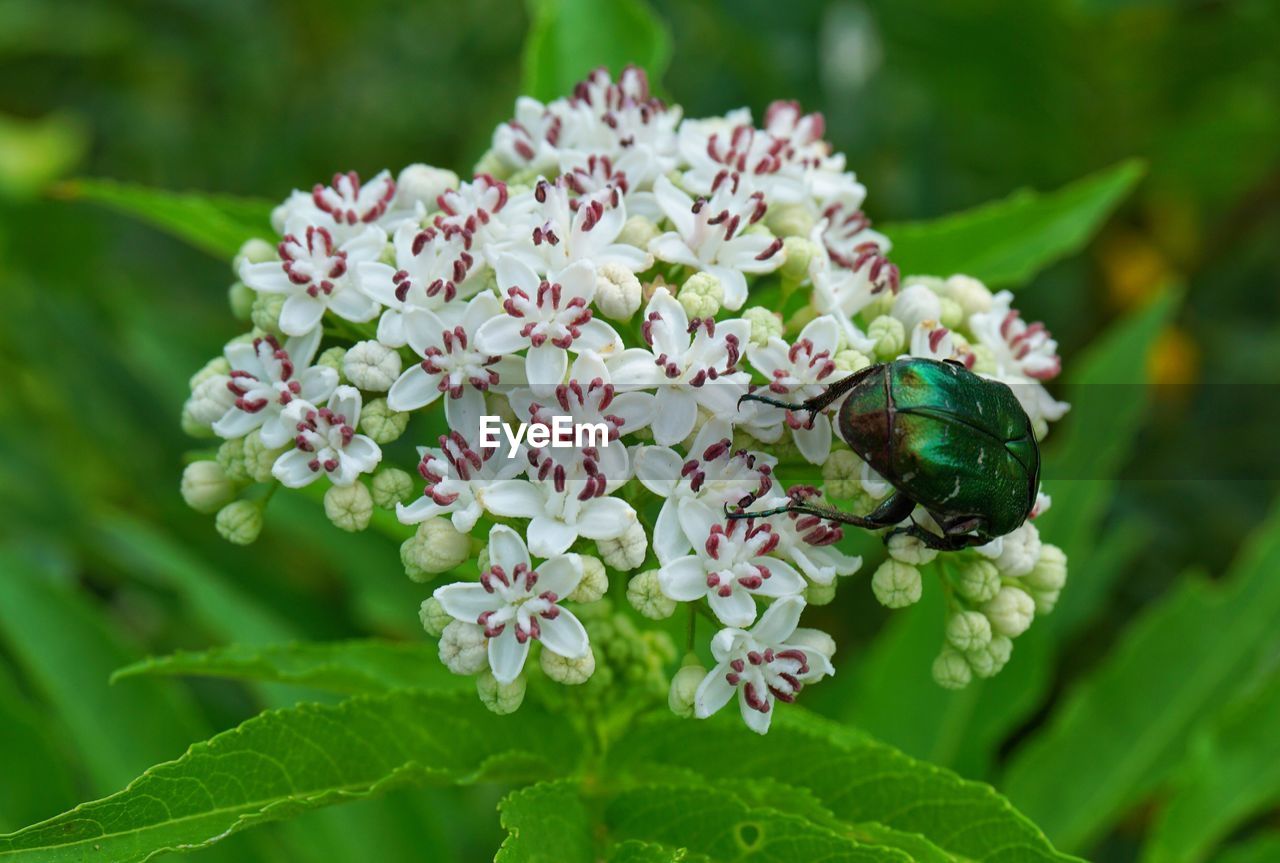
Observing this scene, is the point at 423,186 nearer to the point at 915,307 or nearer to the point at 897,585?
the point at 915,307

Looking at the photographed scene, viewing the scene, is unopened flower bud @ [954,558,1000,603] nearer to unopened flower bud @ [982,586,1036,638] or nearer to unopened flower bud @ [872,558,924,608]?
unopened flower bud @ [982,586,1036,638]

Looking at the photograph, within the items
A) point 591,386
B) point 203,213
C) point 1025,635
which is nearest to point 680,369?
point 591,386

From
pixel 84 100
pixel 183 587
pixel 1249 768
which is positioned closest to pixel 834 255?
pixel 1249 768

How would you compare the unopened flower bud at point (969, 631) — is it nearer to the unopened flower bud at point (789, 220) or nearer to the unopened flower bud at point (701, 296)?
the unopened flower bud at point (701, 296)

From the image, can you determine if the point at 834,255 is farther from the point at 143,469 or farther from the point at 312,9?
the point at 312,9

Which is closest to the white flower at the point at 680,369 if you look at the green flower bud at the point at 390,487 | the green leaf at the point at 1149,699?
the green flower bud at the point at 390,487

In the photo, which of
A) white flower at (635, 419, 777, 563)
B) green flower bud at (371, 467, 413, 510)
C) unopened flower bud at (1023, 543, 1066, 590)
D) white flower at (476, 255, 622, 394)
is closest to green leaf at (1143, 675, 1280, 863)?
unopened flower bud at (1023, 543, 1066, 590)
